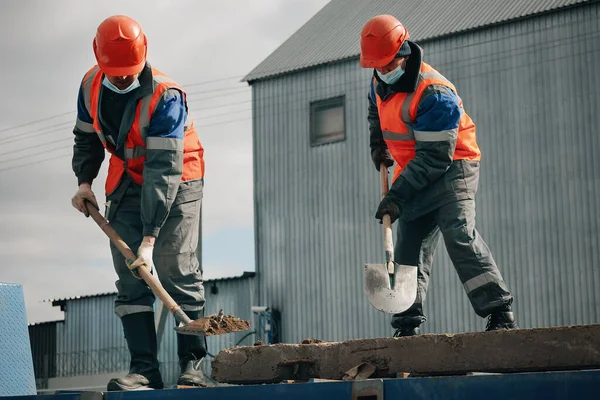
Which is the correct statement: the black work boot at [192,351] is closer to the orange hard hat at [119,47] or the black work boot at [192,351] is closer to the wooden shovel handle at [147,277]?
the wooden shovel handle at [147,277]

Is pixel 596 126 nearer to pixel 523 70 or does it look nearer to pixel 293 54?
pixel 523 70

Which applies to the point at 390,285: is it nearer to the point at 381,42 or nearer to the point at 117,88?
the point at 381,42

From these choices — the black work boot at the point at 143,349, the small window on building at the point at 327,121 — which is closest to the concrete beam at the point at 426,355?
the black work boot at the point at 143,349

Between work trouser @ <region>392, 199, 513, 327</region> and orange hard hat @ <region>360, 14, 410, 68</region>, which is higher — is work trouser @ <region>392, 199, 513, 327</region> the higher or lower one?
the lower one

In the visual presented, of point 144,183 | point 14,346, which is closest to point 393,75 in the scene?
point 144,183

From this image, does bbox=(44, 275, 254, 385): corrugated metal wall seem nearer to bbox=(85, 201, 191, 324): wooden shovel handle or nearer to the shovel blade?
bbox=(85, 201, 191, 324): wooden shovel handle

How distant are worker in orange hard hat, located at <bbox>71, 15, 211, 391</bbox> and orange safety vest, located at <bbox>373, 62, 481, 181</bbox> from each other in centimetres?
123

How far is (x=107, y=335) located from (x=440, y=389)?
90.3 feet

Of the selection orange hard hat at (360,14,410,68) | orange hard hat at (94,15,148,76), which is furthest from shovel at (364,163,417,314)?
orange hard hat at (94,15,148,76)

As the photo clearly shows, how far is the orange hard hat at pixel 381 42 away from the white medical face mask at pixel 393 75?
73 mm

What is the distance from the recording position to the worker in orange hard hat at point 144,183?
593cm

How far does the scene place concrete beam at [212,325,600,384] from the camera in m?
4.08

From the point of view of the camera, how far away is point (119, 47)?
19.4ft

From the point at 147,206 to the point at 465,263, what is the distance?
1897 millimetres
